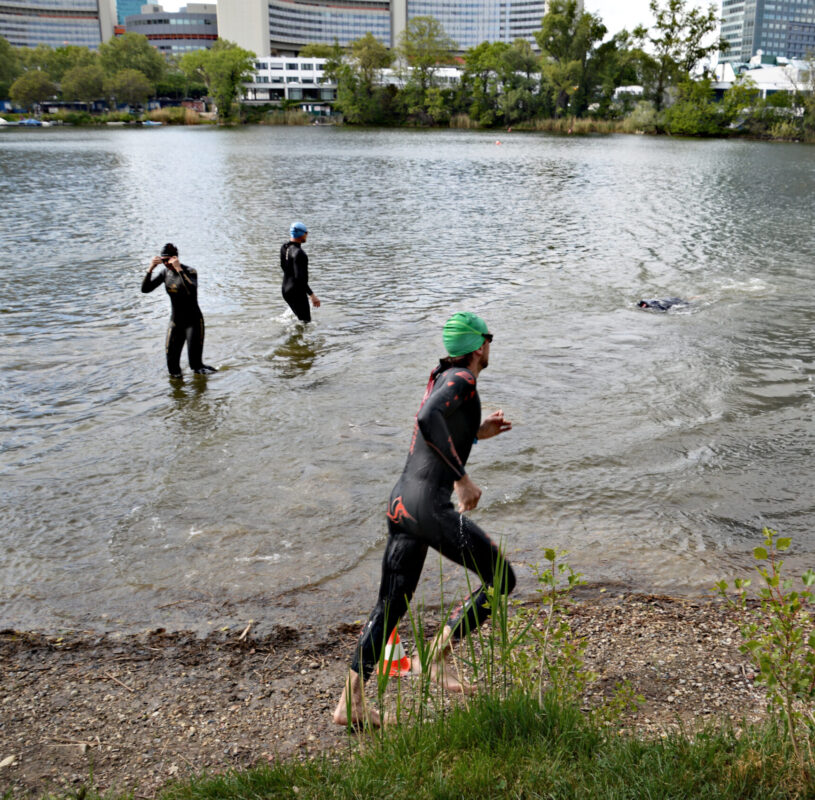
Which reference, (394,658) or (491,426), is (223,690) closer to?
(394,658)

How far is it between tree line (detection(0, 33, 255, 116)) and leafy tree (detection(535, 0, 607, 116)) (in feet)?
201

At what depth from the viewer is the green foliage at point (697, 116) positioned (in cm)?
10044

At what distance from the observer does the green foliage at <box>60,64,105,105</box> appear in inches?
6319

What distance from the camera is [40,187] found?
4078 centimetres

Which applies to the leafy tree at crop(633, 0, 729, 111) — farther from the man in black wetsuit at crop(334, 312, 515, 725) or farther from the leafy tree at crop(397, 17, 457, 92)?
the man in black wetsuit at crop(334, 312, 515, 725)

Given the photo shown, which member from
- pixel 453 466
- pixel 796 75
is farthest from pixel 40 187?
pixel 796 75

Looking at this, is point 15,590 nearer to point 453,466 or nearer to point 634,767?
point 453,466

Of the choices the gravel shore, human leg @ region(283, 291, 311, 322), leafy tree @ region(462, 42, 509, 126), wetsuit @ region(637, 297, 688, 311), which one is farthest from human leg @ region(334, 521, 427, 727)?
leafy tree @ region(462, 42, 509, 126)

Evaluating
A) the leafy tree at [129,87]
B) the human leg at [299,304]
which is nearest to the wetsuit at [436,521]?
the human leg at [299,304]

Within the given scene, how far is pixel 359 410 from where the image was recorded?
11.1m

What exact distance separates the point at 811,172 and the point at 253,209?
129 ft

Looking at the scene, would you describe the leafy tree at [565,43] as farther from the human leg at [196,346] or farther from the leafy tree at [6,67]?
the leafy tree at [6,67]

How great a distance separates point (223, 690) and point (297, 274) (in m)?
10.0

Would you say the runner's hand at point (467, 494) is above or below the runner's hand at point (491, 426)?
below
